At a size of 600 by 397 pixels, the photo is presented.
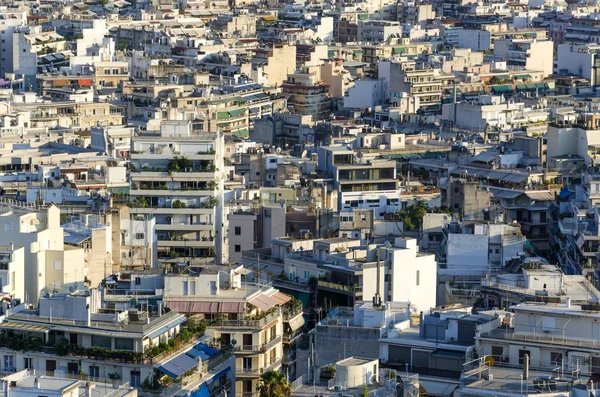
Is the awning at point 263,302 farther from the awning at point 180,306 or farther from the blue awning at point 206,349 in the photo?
the blue awning at point 206,349

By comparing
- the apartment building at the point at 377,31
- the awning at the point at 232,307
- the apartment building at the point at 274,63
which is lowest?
the awning at the point at 232,307

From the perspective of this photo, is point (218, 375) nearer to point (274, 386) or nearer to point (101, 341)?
point (274, 386)

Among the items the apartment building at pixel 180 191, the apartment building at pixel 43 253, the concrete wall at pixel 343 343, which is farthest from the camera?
the apartment building at pixel 180 191

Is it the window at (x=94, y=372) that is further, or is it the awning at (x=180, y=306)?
the awning at (x=180, y=306)

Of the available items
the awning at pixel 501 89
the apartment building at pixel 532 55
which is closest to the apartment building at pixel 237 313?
the awning at pixel 501 89

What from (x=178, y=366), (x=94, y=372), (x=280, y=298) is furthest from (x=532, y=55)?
(x=94, y=372)

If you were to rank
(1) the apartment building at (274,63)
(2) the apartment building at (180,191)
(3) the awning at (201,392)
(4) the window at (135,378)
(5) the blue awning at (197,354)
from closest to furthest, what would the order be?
(4) the window at (135,378) < (3) the awning at (201,392) < (5) the blue awning at (197,354) < (2) the apartment building at (180,191) < (1) the apartment building at (274,63)

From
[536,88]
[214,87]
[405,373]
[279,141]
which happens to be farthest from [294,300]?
[536,88]
